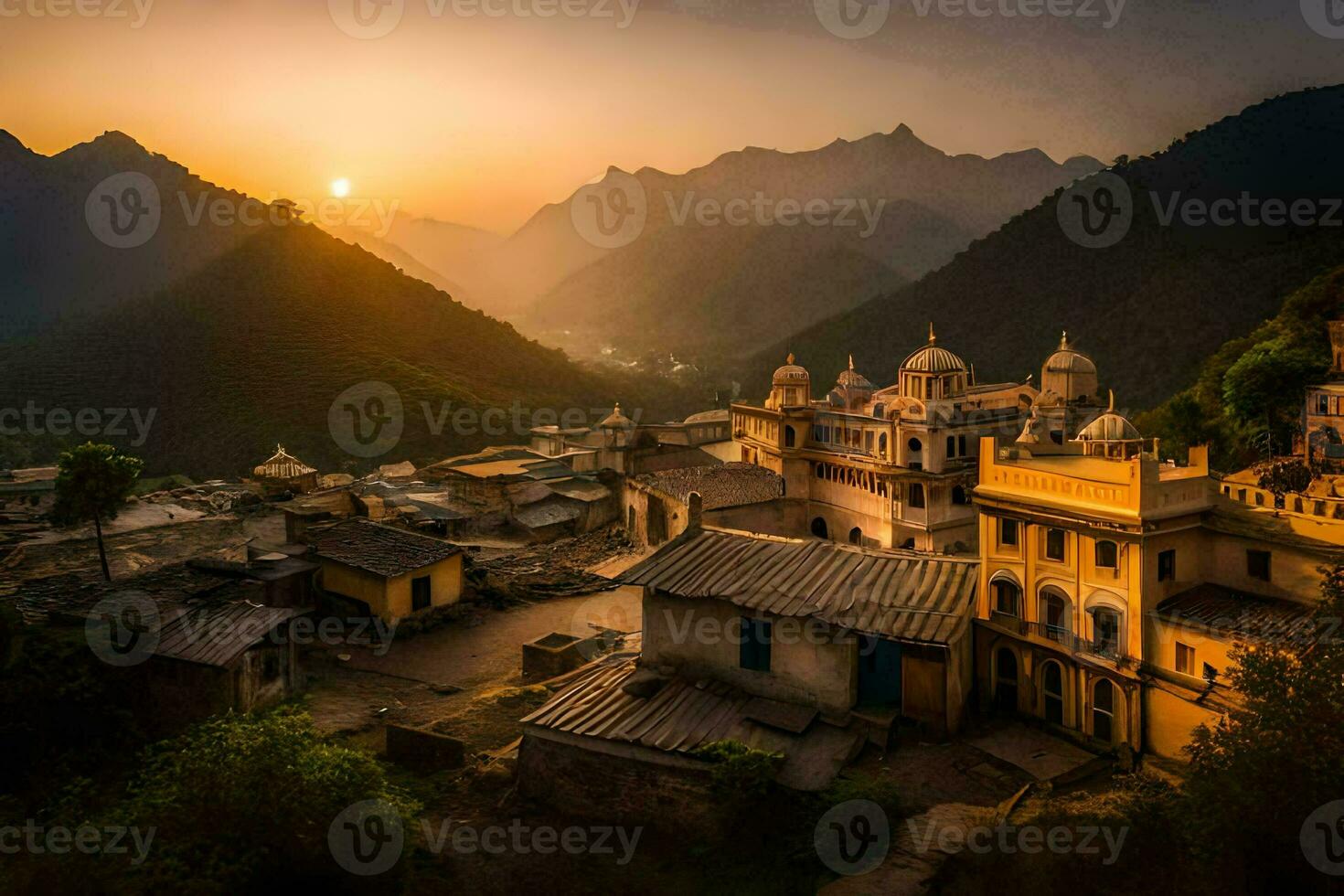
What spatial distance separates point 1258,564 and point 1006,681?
4557mm

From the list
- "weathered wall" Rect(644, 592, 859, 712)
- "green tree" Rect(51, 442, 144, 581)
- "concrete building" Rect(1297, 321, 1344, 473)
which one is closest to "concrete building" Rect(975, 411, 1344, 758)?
"weathered wall" Rect(644, 592, 859, 712)

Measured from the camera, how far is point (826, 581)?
18.1 metres

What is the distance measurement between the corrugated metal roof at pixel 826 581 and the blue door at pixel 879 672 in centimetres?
61

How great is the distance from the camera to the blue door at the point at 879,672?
1711 cm

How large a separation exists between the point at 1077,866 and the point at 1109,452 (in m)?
12.0

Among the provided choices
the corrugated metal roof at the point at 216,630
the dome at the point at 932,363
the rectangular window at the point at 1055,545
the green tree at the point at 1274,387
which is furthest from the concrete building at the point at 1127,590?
the green tree at the point at 1274,387

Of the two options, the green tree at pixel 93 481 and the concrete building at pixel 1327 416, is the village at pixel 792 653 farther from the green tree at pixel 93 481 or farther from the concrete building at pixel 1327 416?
the concrete building at pixel 1327 416

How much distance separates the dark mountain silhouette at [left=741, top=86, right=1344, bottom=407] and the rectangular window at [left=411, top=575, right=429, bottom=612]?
130 feet

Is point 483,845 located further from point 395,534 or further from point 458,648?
point 395,534

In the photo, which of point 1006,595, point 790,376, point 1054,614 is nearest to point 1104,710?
point 1054,614

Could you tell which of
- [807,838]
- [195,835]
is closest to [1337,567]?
[807,838]

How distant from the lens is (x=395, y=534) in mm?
27016

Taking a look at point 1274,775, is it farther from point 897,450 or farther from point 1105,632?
→ point 897,450

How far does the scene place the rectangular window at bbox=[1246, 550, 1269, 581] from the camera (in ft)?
54.5
